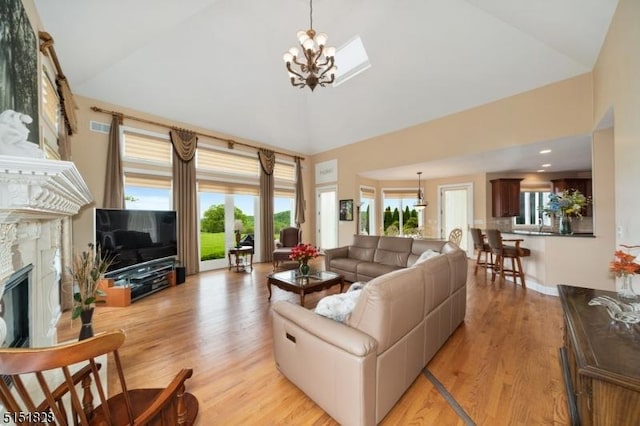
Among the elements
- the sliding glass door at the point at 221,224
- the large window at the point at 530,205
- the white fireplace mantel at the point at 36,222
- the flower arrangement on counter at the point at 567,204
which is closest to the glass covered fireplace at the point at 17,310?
the white fireplace mantel at the point at 36,222

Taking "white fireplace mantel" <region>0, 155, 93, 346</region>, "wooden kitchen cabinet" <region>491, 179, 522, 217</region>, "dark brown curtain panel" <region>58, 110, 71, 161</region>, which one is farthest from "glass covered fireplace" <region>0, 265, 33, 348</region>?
"wooden kitchen cabinet" <region>491, 179, 522, 217</region>

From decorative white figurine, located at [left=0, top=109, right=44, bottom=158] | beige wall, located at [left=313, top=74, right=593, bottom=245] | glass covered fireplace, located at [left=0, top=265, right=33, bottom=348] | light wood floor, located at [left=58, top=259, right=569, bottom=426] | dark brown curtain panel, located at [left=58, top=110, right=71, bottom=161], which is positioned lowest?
light wood floor, located at [left=58, top=259, right=569, bottom=426]

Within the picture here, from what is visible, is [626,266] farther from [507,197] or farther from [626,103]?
[507,197]

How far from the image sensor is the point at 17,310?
7.06 ft

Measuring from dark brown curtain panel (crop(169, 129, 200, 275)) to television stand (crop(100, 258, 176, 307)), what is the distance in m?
0.58

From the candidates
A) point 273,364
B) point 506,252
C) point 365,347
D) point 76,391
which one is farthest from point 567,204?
point 76,391

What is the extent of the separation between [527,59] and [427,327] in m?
4.28

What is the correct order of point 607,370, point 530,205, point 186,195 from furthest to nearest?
point 530,205 → point 186,195 → point 607,370

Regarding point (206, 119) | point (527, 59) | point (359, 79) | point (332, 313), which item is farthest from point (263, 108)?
point (332, 313)

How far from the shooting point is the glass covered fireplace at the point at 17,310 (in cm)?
188

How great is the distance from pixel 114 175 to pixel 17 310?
3134 mm

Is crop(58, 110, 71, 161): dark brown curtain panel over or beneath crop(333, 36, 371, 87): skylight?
beneath

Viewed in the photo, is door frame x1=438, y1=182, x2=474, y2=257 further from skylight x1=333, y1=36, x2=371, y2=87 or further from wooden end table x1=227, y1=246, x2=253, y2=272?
wooden end table x1=227, y1=246, x2=253, y2=272

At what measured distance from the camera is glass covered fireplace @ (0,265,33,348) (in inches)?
74.1
